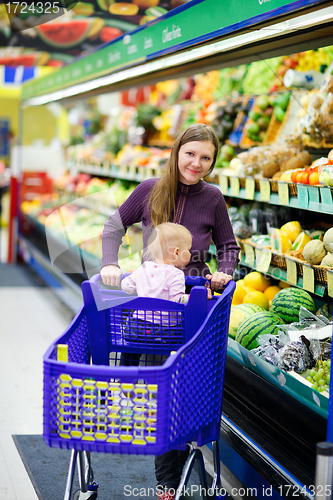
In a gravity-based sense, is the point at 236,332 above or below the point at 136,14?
below

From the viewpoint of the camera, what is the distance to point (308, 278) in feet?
8.14

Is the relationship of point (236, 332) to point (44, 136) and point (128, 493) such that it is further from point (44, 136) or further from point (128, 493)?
point (44, 136)

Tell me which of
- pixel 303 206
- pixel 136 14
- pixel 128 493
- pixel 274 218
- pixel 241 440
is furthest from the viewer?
pixel 136 14

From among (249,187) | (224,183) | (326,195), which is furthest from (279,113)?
(326,195)

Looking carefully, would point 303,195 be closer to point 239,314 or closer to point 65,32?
point 239,314

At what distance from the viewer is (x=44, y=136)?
15.7 metres

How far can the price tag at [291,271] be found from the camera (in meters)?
2.62

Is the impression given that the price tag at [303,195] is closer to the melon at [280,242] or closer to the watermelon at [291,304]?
the melon at [280,242]

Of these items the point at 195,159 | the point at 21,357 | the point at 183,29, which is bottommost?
the point at 21,357

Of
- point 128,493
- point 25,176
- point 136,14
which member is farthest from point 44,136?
point 128,493

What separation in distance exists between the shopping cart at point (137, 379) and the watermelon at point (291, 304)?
33.5 inches

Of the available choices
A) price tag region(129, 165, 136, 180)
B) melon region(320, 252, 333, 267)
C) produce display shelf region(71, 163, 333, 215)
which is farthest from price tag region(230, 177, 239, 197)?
price tag region(129, 165, 136, 180)

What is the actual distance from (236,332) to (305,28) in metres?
1.43

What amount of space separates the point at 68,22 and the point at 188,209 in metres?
4.80
